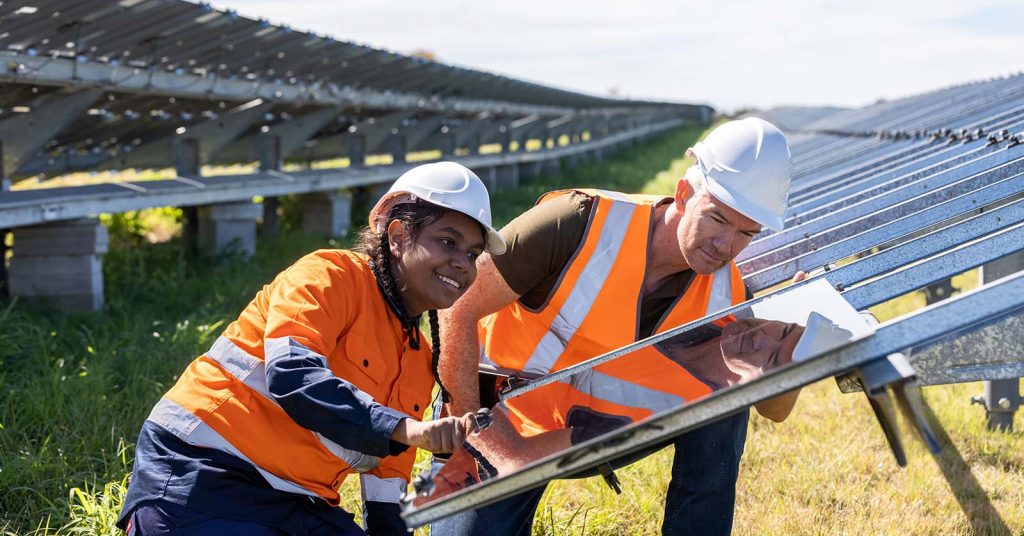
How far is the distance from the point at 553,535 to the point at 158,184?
4857 mm

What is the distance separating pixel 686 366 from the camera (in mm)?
2428

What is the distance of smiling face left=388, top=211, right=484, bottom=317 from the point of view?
234 centimetres

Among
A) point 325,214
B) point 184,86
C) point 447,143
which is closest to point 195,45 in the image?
point 184,86

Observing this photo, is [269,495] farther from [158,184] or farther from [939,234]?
[158,184]

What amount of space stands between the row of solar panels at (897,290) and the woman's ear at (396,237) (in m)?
0.52

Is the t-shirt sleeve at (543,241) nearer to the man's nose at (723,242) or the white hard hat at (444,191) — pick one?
the white hard hat at (444,191)

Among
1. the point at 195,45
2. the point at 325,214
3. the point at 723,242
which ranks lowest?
the point at 325,214

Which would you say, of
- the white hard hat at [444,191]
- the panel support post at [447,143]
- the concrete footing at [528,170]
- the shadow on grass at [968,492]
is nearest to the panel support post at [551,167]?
the concrete footing at [528,170]

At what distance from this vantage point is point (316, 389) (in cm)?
199

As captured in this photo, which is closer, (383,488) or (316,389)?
(316,389)

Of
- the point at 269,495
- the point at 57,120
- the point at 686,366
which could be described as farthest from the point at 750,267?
the point at 57,120

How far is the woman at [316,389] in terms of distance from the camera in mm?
2018

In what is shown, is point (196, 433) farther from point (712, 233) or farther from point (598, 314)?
point (712, 233)

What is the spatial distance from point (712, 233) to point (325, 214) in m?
7.54
